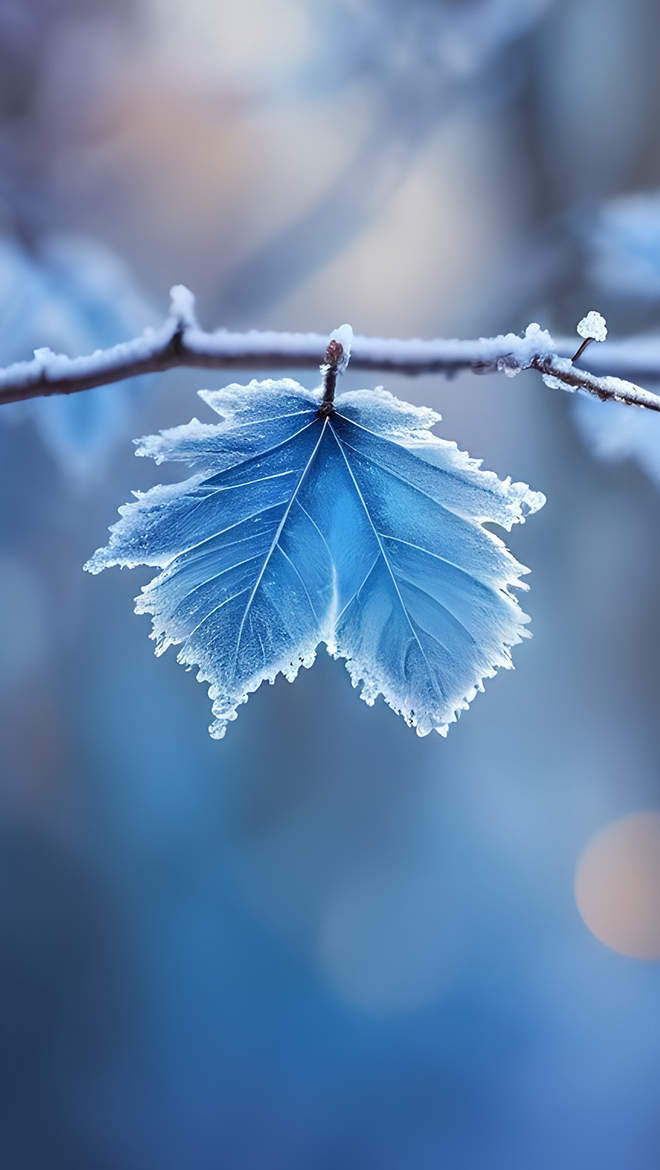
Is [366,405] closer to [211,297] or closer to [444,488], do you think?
[444,488]

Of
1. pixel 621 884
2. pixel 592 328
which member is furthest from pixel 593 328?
pixel 621 884

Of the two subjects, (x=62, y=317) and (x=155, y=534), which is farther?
(x=62, y=317)

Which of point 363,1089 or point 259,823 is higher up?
point 259,823

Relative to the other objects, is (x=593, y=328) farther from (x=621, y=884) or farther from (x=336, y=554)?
(x=621, y=884)

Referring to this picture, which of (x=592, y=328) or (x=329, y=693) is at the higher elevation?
(x=329, y=693)

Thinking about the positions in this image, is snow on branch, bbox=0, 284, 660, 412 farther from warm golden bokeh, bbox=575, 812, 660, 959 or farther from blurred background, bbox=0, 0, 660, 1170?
warm golden bokeh, bbox=575, 812, 660, 959

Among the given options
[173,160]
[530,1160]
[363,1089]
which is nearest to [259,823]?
[363,1089]
